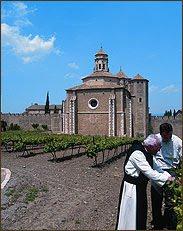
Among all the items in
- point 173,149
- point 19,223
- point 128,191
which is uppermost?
point 173,149

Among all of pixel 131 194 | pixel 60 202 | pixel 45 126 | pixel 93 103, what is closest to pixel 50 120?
pixel 45 126

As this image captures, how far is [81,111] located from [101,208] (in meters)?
42.4

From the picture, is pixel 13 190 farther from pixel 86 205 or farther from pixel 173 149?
pixel 173 149

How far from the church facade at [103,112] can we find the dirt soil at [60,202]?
36.7 meters

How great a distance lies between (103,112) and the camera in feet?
159

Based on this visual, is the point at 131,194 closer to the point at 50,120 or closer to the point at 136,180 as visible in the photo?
the point at 136,180

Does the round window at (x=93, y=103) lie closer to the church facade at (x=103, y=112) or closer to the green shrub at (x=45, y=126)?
the church facade at (x=103, y=112)

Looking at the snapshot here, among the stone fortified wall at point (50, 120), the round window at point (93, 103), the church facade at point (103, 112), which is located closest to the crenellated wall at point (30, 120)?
the stone fortified wall at point (50, 120)

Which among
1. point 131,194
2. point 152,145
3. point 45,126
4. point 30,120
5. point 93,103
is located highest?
point 93,103

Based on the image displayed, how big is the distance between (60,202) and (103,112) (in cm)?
4129

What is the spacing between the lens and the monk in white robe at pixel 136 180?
179 inches

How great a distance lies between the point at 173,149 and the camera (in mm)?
5359

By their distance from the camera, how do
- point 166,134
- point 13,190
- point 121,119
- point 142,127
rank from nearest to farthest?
point 166,134 < point 13,190 < point 121,119 < point 142,127

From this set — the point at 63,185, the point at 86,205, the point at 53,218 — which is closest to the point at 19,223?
the point at 53,218
